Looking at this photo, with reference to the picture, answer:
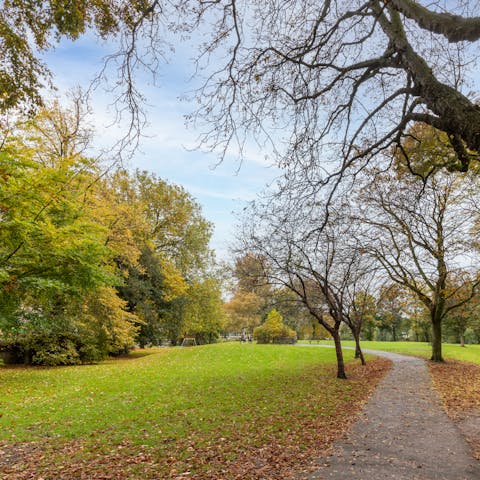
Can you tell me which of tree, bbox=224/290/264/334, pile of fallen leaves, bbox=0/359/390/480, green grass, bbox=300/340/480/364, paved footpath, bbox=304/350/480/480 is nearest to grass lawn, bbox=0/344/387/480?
pile of fallen leaves, bbox=0/359/390/480

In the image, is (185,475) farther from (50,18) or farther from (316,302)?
(316,302)

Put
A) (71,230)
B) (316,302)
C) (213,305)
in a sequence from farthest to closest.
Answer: (213,305) < (316,302) < (71,230)

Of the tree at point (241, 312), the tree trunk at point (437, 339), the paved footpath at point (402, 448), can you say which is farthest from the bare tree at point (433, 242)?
the tree at point (241, 312)

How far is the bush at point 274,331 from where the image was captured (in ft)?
117

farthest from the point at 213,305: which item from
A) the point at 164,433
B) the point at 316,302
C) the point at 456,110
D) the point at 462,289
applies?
the point at 456,110

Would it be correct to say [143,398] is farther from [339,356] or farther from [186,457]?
[339,356]

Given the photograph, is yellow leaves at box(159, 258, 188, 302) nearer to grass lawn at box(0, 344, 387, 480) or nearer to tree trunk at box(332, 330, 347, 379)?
grass lawn at box(0, 344, 387, 480)

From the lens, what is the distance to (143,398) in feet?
35.5

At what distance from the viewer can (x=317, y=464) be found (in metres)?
5.45

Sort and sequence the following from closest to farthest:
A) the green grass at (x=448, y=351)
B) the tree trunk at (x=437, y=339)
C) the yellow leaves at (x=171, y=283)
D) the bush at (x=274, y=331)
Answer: the tree trunk at (x=437, y=339) < the green grass at (x=448, y=351) < the yellow leaves at (x=171, y=283) < the bush at (x=274, y=331)

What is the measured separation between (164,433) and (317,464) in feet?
10.9

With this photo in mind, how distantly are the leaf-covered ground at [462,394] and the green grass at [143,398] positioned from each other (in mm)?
3012

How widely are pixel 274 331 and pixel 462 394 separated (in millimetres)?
25155

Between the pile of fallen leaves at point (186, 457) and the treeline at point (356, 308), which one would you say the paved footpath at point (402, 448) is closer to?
the pile of fallen leaves at point (186, 457)
